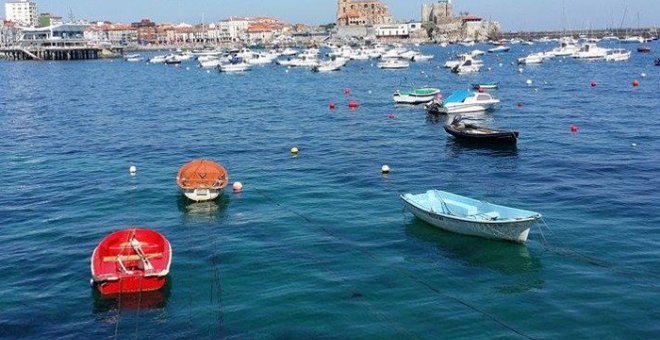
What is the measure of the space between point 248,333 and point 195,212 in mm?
13277

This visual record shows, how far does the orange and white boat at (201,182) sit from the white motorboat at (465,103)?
3334 centimetres

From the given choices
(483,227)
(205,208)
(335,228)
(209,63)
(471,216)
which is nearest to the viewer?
(483,227)

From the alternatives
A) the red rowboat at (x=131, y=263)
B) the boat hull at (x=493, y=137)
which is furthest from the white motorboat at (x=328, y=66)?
the red rowboat at (x=131, y=263)

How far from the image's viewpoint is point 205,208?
32.1 m

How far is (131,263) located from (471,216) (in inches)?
511

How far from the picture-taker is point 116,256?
2280cm

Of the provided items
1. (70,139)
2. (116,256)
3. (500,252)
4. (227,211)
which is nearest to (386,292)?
(500,252)

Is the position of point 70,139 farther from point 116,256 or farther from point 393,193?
point 116,256

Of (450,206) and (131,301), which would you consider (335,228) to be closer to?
(450,206)

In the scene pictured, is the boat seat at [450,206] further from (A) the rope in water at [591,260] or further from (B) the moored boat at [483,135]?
(B) the moored boat at [483,135]

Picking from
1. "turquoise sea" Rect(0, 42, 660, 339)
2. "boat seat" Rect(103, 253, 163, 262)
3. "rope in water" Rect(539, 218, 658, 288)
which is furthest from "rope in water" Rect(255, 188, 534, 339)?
"boat seat" Rect(103, 253, 163, 262)

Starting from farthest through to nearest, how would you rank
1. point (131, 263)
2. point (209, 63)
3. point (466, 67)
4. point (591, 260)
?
point (209, 63)
point (466, 67)
point (591, 260)
point (131, 263)

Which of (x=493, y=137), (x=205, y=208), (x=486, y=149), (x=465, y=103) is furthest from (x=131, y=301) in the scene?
(x=465, y=103)

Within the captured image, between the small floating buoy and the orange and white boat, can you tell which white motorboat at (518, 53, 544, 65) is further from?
the orange and white boat
